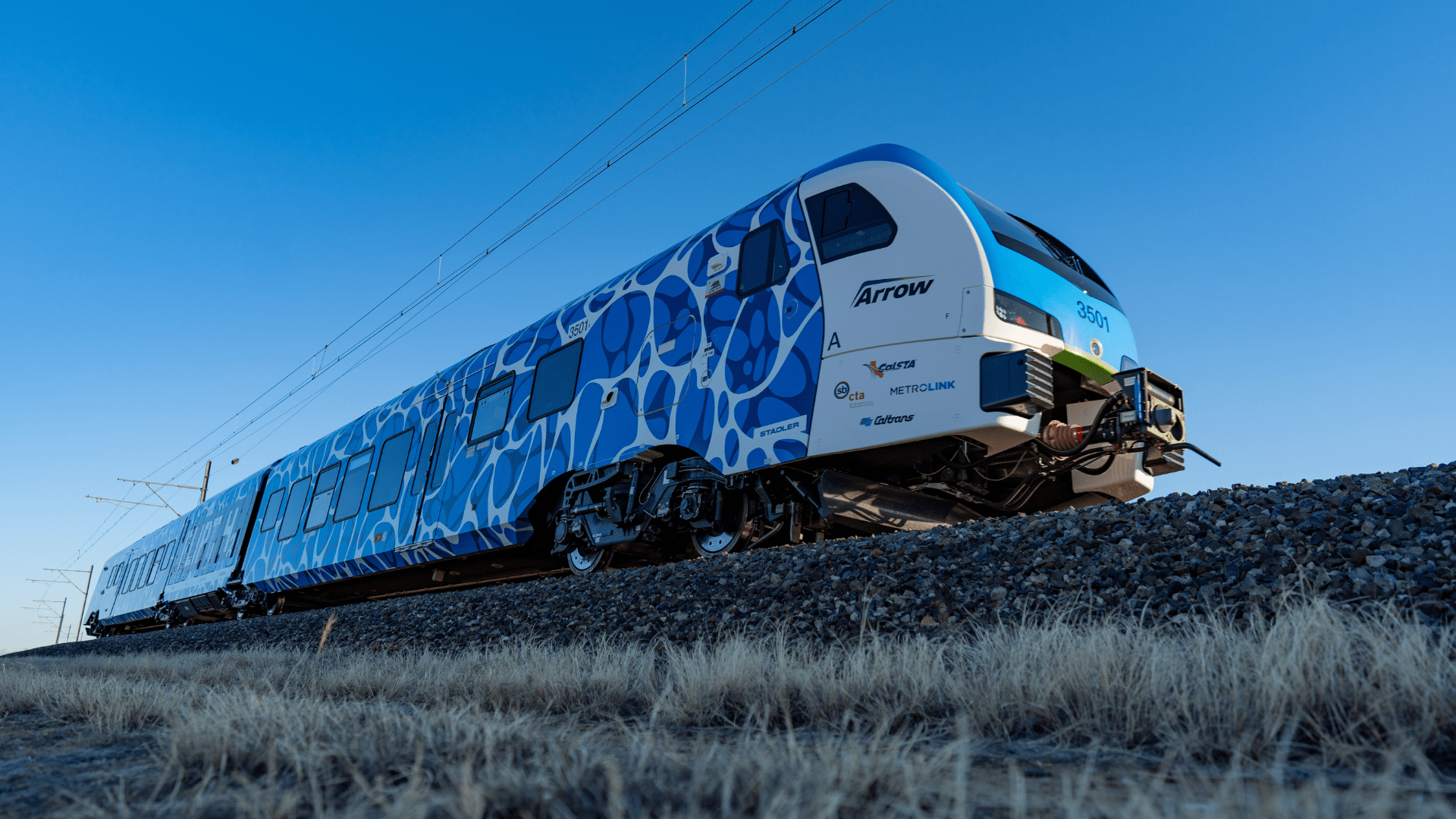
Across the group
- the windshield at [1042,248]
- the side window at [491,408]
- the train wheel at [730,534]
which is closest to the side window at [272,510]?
the side window at [491,408]

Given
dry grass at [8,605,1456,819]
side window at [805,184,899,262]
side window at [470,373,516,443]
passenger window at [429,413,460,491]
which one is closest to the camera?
dry grass at [8,605,1456,819]

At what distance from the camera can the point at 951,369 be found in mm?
4934

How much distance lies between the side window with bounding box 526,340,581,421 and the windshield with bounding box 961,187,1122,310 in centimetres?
381

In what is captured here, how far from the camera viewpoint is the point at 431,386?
405 inches

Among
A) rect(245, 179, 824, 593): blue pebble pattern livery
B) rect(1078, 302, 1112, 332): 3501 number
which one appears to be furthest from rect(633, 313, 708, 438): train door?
rect(1078, 302, 1112, 332): 3501 number

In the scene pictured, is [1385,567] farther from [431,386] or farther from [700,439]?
[431,386]

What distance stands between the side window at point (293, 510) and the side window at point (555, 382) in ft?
23.0

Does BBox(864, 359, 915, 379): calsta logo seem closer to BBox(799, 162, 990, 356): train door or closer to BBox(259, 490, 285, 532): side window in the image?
BBox(799, 162, 990, 356): train door

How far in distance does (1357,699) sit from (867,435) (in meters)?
3.46

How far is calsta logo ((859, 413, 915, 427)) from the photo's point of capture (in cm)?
501

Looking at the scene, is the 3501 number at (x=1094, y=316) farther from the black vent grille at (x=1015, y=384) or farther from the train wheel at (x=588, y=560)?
the train wheel at (x=588, y=560)

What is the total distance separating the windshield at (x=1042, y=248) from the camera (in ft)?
18.9

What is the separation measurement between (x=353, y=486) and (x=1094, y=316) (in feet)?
31.9

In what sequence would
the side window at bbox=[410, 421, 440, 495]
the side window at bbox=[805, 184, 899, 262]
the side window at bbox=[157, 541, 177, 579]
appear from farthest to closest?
the side window at bbox=[157, 541, 177, 579] → the side window at bbox=[410, 421, 440, 495] → the side window at bbox=[805, 184, 899, 262]
